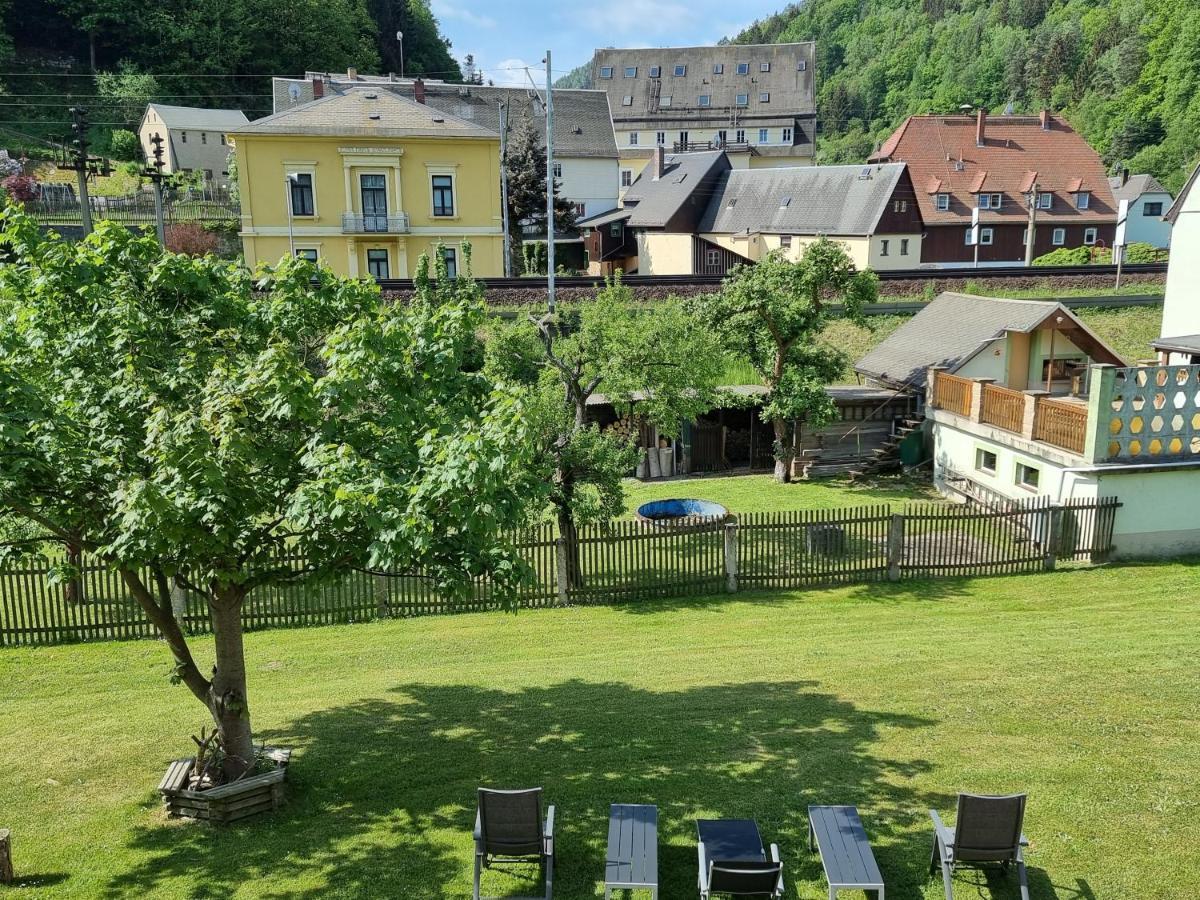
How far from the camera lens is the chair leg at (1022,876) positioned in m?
7.39

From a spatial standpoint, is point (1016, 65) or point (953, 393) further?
point (1016, 65)

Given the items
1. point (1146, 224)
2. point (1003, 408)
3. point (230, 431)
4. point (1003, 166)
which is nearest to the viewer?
point (230, 431)

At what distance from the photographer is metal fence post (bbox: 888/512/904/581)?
667 inches

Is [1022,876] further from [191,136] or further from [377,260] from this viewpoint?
[191,136]

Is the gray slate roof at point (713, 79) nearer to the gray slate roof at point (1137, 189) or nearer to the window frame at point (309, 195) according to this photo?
the gray slate roof at point (1137, 189)

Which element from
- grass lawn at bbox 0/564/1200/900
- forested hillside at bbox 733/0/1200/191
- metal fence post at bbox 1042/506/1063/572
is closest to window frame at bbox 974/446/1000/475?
metal fence post at bbox 1042/506/1063/572

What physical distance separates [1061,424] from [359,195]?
32202 millimetres

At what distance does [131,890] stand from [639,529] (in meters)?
10.7

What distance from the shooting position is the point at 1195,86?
333 ft

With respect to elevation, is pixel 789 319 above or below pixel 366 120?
below

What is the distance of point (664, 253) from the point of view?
55438 mm

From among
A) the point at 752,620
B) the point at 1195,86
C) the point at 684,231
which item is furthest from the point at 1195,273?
the point at 1195,86

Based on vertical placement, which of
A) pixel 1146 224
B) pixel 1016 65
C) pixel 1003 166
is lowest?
pixel 1146 224

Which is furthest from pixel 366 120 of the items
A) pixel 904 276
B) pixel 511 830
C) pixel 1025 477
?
pixel 511 830
